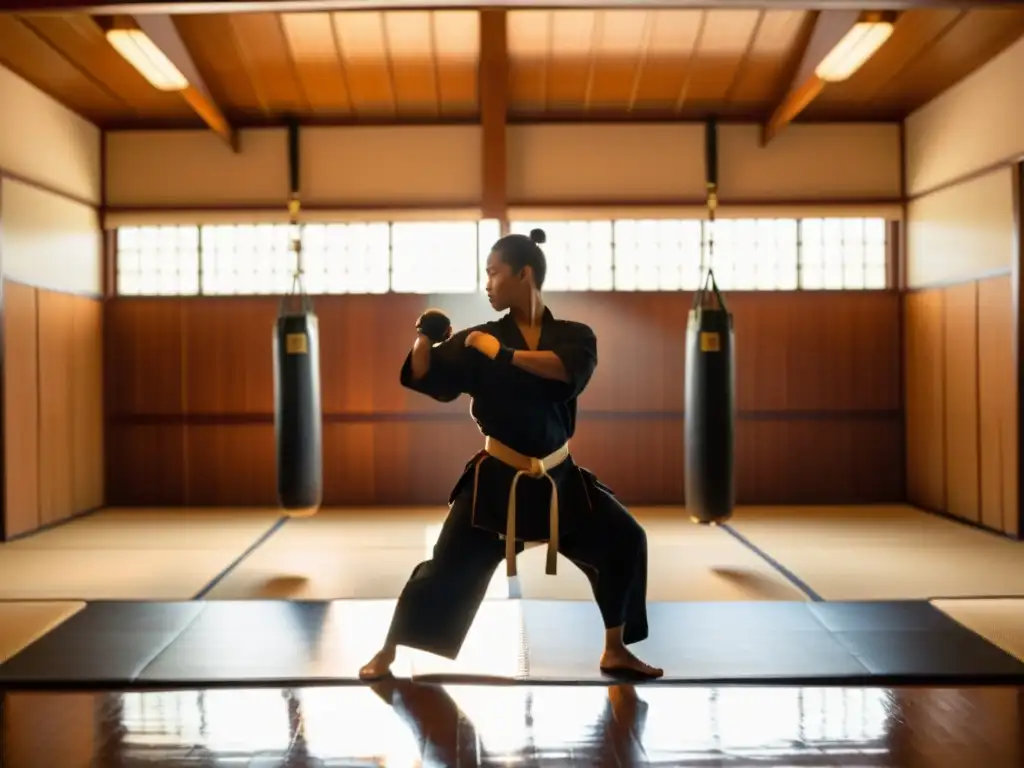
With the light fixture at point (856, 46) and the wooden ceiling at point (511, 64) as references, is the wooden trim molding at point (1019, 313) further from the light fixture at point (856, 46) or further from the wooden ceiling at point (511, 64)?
the light fixture at point (856, 46)

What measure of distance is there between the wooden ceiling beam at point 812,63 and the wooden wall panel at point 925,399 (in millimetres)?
1637

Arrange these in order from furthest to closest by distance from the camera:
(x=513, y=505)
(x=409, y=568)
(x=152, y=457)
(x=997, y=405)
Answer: (x=152, y=457) < (x=997, y=405) < (x=409, y=568) < (x=513, y=505)

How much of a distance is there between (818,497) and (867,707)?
440cm

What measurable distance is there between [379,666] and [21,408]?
3956 millimetres

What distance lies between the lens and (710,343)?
4.88 m

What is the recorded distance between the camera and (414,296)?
257 inches

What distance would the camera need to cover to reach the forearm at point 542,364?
2.36m

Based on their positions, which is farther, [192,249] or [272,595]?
[192,249]

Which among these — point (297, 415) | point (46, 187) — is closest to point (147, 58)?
point (46, 187)

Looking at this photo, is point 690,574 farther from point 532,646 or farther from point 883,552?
point 532,646

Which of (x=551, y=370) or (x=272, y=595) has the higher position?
(x=551, y=370)

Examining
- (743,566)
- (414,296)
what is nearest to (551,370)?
(743,566)

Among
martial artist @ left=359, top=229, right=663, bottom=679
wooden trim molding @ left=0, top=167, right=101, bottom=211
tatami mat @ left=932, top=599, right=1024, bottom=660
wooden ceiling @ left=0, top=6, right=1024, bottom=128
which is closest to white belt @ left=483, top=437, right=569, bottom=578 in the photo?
martial artist @ left=359, top=229, right=663, bottom=679

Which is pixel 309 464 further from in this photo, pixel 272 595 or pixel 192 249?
pixel 192 249
